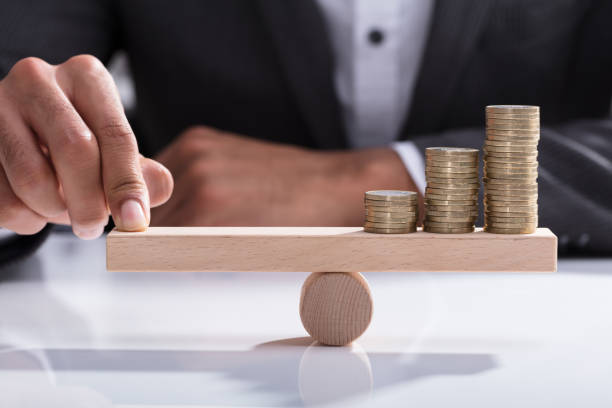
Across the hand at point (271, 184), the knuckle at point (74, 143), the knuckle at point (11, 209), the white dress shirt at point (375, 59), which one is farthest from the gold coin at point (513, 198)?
the white dress shirt at point (375, 59)

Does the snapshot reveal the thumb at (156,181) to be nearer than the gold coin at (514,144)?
No

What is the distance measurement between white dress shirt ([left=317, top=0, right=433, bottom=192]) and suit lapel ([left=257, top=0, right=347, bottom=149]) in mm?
54

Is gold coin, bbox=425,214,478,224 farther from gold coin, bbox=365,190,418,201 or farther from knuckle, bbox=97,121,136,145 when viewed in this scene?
knuckle, bbox=97,121,136,145

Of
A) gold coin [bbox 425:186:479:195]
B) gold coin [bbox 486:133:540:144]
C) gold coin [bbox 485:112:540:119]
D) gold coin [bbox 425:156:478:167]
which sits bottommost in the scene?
gold coin [bbox 425:186:479:195]

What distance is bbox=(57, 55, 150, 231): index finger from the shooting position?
3.04ft

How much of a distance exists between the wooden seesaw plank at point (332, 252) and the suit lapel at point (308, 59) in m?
0.94

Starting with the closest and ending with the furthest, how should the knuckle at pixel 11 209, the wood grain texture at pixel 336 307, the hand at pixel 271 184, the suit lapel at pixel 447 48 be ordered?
1. the wood grain texture at pixel 336 307
2. the knuckle at pixel 11 209
3. the hand at pixel 271 184
4. the suit lapel at pixel 447 48

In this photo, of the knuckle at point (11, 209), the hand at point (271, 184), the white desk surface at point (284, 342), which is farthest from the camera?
the hand at point (271, 184)

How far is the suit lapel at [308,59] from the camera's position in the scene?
68.1 inches

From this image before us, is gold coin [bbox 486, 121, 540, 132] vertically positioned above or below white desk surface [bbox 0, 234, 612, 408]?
above

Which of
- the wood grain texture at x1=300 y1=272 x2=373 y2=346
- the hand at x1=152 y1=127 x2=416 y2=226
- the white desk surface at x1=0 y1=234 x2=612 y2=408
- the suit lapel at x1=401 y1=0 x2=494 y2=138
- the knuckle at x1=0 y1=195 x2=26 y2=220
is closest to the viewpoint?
the white desk surface at x1=0 y1=234 x2=612 y2=408

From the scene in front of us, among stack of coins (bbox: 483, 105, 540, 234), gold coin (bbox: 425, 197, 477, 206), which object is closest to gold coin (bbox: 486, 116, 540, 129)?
stack of coins (bbox: 483, 105, 540, 234)

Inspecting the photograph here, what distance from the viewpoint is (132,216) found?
3.00 ft

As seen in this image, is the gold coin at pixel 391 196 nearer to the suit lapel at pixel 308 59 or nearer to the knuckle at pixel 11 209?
the knuckle at pixel 11 209
